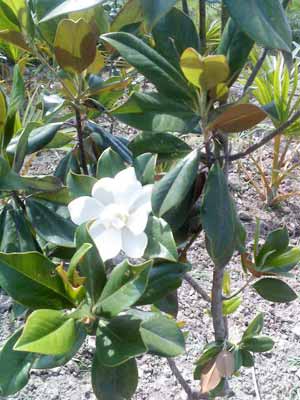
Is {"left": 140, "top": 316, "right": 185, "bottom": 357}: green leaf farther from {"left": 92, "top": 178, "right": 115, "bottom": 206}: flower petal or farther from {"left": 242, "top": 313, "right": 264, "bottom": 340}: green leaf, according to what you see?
{"left": 242, "top": 313, "right": 264, "bottom": 340}: green leaf

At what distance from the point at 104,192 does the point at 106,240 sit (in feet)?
0.19

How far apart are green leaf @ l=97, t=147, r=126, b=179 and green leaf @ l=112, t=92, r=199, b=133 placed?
0.05m

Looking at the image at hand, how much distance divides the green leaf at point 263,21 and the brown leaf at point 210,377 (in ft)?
1.82

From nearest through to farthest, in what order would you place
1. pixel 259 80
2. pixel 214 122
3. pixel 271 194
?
pixel 214 122
pixel 259 80
pixel 271 194

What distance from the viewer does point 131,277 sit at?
1.87ft

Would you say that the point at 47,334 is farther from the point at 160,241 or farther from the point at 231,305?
the point at 231,305

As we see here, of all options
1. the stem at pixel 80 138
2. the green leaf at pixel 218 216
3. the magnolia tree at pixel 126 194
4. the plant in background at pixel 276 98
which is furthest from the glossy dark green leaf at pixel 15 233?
the plant in background at pixel 276 98

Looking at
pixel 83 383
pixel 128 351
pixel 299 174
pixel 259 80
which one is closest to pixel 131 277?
pixel 128 351

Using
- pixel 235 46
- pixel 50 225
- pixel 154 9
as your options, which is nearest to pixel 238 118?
pixel 235 46

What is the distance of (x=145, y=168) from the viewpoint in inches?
25.7

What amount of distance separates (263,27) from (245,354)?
60 cm

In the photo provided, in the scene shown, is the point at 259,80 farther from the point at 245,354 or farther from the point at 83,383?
the point at 245,354

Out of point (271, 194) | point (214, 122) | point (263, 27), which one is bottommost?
point (271, 194)

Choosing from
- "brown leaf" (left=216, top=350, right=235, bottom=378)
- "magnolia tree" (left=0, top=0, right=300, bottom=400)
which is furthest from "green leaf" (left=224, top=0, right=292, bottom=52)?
"brown leaf" (left=216, top=350, right=235, bottom=378)
